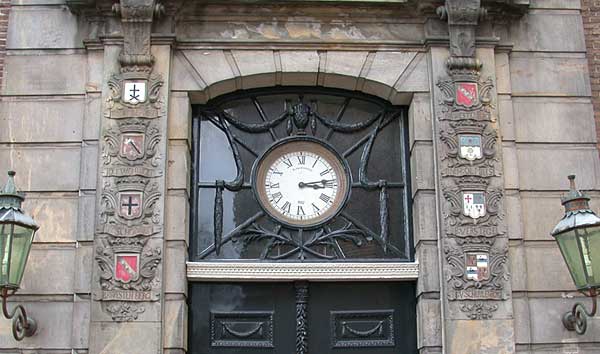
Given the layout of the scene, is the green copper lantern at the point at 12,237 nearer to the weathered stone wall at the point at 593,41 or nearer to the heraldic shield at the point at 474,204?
the heraldic shield at the point at 474,204

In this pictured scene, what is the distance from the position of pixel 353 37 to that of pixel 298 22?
66 cm

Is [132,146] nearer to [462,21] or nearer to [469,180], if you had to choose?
[469,180]

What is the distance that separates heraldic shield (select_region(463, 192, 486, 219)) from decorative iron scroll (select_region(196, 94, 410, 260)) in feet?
2.80

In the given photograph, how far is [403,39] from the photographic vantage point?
1035 centimetres

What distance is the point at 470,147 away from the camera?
32.6 ft

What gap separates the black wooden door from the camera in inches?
385

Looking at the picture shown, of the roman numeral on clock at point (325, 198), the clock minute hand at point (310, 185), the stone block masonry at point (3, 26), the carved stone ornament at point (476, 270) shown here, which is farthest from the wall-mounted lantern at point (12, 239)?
the carved stone ornament at point (476, 270)

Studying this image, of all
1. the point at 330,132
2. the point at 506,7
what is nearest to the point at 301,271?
the point at 330,132

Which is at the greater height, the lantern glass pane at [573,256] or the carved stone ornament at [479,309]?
the lantern glass pane at [573,256]

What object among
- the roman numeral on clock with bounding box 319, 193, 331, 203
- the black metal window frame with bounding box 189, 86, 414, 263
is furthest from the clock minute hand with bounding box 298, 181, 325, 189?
the black metal window frame with bounding box 189, 86, 414, 263

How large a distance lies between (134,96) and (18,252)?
2.33 m

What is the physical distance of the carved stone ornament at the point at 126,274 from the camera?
9.22 m

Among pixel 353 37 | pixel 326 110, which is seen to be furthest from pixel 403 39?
pixel 326 110

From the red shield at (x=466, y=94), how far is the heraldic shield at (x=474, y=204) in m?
1.05
